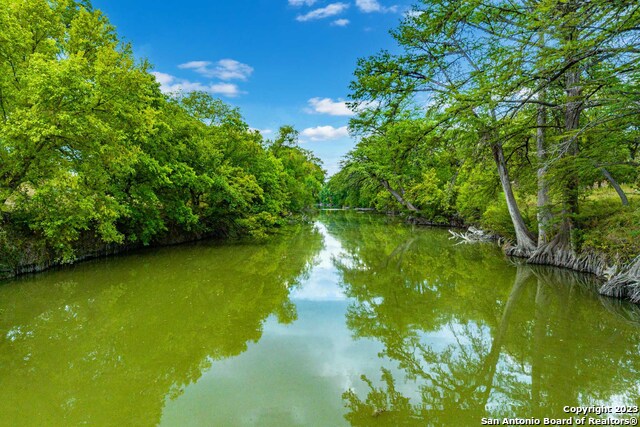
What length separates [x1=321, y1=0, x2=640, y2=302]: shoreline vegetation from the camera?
5797mm

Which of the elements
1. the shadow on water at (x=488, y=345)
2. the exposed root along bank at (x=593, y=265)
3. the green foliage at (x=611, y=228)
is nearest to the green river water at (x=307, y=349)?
the shadow on water at (x=488, y=345)

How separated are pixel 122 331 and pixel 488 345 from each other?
651 centimetres

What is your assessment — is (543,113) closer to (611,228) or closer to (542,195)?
(542,195)

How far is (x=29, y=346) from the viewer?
5.08 m

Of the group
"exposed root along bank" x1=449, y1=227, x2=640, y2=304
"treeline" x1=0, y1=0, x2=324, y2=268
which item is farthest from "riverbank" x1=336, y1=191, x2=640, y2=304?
"treeline" x1=0, y1=0, x2=324, y2=268

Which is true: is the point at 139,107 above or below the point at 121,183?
above

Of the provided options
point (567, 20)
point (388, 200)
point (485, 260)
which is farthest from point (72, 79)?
point (388, 200)

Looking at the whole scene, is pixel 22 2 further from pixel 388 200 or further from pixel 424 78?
pixel 388 200

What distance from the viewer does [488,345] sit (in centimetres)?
533

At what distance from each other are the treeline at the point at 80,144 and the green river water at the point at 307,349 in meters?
1.94

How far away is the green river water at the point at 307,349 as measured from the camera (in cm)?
363

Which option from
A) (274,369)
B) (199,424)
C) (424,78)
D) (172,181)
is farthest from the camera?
(172,181)

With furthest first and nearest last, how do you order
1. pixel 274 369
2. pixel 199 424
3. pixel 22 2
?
pixel 22 2 → pixel 274 369 → pixel 199 424

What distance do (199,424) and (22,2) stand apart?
39.1 ft
